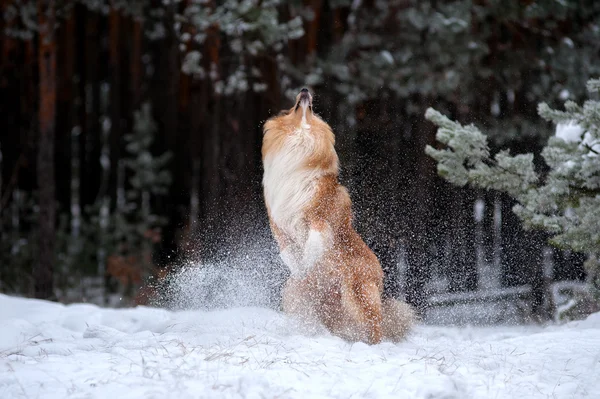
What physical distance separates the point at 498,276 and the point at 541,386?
539cm

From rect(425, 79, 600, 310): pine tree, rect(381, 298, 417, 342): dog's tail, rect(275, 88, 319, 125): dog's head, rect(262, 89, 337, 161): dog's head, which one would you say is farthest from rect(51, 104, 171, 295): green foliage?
rect(425, 79, 600, 310): pine tree

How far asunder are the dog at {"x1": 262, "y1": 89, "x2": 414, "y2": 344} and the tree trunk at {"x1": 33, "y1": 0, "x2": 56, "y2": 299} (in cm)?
447

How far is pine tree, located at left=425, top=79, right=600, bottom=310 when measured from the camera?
4629 mm

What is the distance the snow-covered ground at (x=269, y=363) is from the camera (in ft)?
10.8

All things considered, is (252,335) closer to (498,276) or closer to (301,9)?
(498,276)

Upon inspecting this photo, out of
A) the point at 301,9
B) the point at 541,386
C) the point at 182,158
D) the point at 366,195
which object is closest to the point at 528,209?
the point at 541,386

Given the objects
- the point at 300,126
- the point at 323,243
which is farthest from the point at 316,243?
the point at 300,126

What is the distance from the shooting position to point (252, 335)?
431cm

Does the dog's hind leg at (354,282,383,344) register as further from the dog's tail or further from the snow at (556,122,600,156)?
the snow at (556,122,600,156)

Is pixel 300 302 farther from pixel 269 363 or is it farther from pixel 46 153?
pixel 46 153

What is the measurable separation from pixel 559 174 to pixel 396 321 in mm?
1746

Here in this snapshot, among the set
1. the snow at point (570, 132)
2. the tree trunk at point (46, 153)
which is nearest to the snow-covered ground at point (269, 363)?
the snow at point (570, 132)

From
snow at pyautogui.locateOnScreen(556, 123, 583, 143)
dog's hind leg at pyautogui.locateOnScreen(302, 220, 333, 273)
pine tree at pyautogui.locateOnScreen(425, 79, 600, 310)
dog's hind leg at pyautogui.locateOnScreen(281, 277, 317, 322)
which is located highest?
snow at pyautogui.locateOnScreen(556, 123, 583, 143)

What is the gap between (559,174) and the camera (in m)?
4.78
